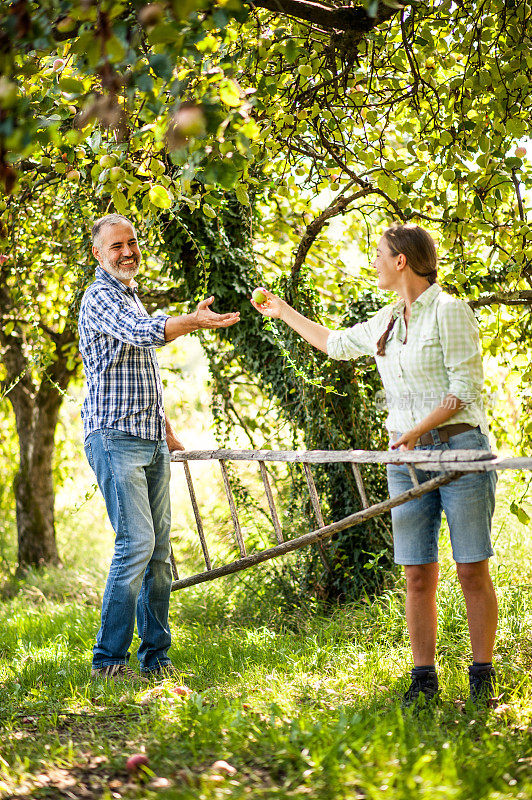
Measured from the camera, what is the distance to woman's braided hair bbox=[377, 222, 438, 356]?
8.89 ft

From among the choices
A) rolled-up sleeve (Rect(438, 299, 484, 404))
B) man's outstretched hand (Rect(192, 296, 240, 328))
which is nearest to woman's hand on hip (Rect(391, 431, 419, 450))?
rolled-up sleeve (Rect(438, 299, 484, 404))

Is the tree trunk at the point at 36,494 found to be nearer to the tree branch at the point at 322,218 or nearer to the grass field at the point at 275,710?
the grass field at the point at 275,710

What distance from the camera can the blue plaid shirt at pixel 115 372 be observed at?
10.2 ft

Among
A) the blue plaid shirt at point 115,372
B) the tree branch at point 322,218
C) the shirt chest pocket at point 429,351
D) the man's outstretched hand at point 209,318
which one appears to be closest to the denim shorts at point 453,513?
the shirt chest pocket at point 429,351

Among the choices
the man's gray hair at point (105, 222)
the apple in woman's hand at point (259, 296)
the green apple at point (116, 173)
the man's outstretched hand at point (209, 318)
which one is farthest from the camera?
the man's gray hair at point (105, 222)

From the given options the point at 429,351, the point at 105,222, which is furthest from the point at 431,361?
the point at 105,222

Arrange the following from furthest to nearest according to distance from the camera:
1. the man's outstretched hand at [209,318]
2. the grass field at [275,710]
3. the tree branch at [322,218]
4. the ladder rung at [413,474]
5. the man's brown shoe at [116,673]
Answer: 1. the tree branch at [322,218]
2. the man's brown shoe at [116,673]
3. the man's outstretched hand at [209,318]
4. the ladder rung at [413,474]
5. the grass field at [275,710]

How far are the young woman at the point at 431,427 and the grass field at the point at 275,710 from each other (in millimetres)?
272

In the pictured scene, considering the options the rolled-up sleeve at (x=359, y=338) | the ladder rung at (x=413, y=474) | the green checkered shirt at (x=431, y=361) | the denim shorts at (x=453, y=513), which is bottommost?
the denim shorts at (x=453, y=513)

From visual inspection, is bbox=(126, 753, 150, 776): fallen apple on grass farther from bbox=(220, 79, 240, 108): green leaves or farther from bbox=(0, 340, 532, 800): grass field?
bbox=(220, 79, 240, 108): green leaves

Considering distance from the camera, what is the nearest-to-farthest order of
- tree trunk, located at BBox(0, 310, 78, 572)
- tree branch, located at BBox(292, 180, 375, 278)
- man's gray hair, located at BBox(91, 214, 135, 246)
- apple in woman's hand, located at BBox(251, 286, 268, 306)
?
apple in woman's hand, located at BBox(251, 286, 268, 306) → man's gray hair, located at BBox(91, 214, 135, 246) → tree branch, located at BBox(292, 180, 375, 278) → tree trunk, located at BBox(0, 310, 78, 572)

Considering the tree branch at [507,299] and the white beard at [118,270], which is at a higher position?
the white beard at [118,270]

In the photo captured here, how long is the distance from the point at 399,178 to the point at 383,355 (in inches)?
39.0

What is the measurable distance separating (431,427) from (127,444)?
1.24m
